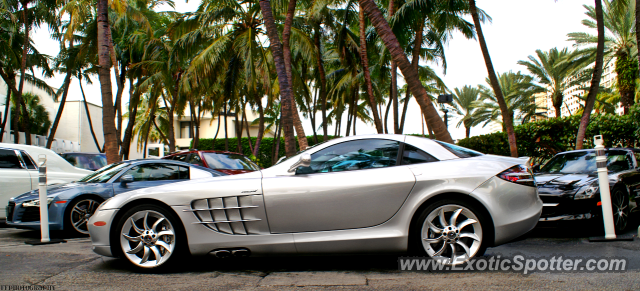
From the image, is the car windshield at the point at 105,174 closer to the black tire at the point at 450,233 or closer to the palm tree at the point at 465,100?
the black tire at the point at 450,233

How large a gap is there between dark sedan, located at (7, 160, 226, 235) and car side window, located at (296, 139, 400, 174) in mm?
3256

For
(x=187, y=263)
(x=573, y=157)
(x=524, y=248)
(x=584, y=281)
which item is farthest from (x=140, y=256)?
(x=573, y=157)

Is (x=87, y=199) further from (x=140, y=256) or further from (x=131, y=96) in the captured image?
(x=131, y=96)

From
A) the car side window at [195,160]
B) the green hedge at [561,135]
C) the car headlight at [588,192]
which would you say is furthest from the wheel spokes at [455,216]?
the green hedge at [561,135]

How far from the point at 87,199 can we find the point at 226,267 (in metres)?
3.71

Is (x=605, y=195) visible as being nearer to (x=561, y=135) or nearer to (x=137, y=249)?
(x=137, y=249)

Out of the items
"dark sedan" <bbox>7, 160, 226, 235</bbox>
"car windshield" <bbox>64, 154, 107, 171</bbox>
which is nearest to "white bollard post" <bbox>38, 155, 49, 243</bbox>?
"dark sedan" <bbox>7, 160, 226, 235</bbox>

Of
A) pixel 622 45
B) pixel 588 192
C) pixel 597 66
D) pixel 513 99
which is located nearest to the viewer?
pixel 588 192

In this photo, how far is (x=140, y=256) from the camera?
13.3ft

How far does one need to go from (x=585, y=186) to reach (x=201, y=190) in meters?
5.00

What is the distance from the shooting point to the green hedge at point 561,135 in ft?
51.6

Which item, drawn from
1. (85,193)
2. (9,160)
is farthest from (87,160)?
(85,193)

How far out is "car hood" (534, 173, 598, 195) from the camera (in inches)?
224

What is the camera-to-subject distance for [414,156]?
4.06 metres
